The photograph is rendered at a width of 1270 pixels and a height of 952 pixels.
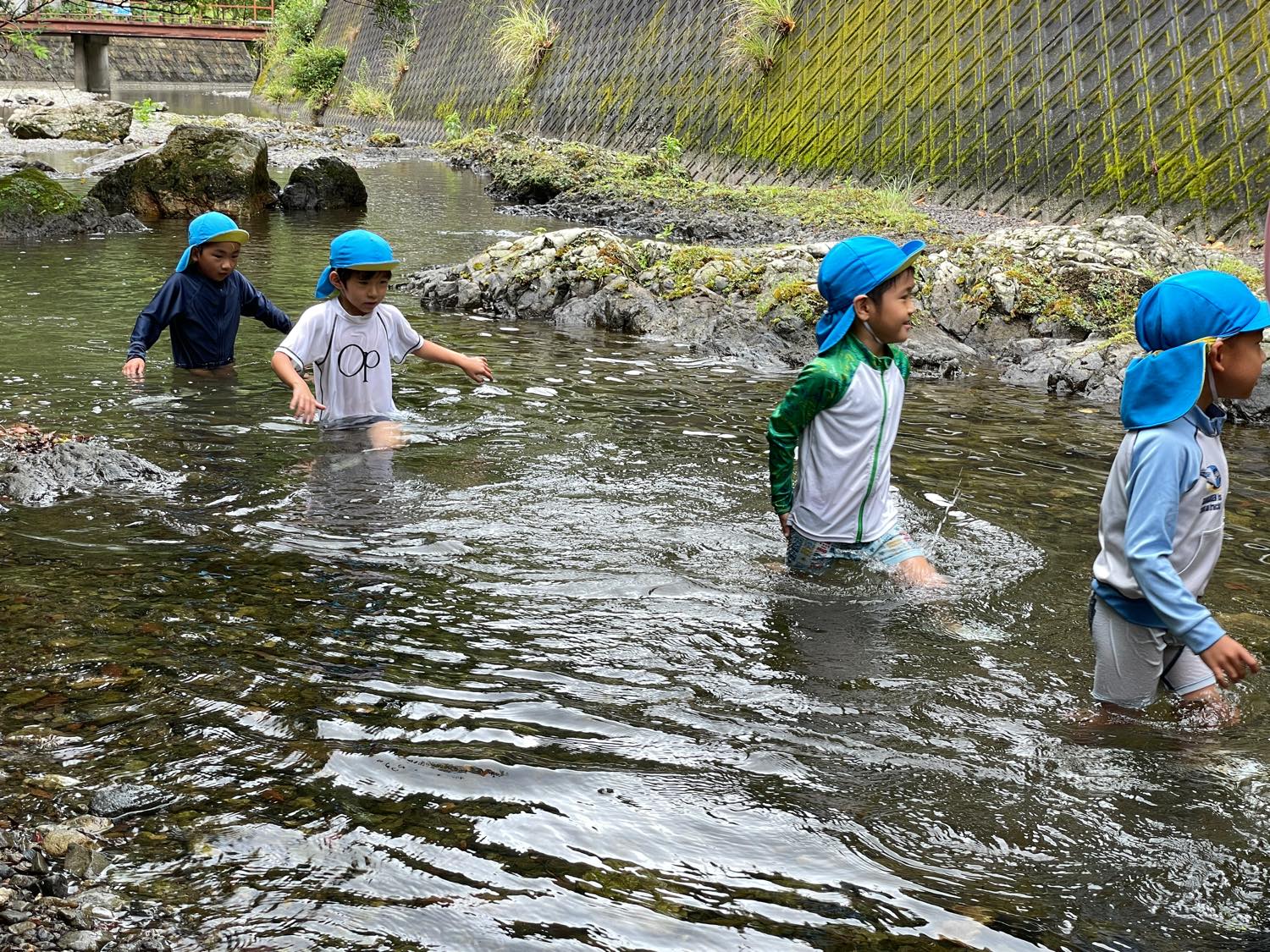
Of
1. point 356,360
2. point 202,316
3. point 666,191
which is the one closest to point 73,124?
point 666,191

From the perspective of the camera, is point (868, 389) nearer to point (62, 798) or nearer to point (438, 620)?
point (438, 620)

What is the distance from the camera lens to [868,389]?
4.54m

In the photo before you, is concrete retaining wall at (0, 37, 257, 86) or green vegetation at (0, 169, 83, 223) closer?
green vegetation at (0, 169, 83, 223)

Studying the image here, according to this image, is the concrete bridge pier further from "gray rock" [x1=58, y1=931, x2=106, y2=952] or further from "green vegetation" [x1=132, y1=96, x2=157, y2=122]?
"gray rock" [x1=58, y1=931, x2=106, y2=952]

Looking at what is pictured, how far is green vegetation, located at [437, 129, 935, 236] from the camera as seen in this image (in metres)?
14.4

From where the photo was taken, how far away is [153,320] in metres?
7.36

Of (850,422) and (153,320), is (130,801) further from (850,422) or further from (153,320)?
(153,320)

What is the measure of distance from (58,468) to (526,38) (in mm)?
24414

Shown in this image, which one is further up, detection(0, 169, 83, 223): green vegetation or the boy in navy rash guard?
detection(0, 169, 83, 223): green vegetation

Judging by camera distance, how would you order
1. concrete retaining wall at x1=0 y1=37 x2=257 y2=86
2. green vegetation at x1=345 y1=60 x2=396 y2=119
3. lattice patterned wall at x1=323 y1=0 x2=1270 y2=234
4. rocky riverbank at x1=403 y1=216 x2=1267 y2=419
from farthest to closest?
concrete retaining wall at x1=0 y1=37 x2=257 y2=86, green vegetation at x1=345 y1=60 x2=396 y2=119, lattice patterned wall at x1=323 y1=0 x2=1270 y2=234, rocky riverbank at x1=403 y1=216 x2=1267 y2=419

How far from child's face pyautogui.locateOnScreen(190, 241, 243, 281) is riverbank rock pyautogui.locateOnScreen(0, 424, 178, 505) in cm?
171

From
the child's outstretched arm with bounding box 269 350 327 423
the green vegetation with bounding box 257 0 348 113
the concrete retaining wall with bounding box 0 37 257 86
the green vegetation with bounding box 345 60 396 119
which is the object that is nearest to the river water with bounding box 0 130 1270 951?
the child's outstretched arm with bounding box 269 350 327 423

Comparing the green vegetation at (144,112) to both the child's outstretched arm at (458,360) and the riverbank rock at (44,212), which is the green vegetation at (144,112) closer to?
the riverbank rock at (44,212)

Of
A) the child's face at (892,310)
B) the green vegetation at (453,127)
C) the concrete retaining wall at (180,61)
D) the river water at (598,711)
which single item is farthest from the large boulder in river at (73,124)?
the concrete retaining wall at (180,61)
